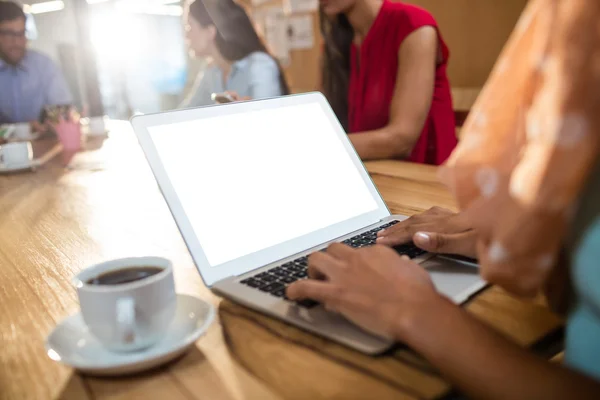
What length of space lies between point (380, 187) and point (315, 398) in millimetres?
735

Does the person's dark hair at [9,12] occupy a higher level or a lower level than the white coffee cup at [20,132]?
higher

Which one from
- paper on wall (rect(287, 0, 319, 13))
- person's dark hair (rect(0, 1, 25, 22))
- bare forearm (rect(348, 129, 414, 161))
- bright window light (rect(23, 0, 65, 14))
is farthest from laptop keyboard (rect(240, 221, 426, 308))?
bright window light (rect(23, 0, 65, 14))

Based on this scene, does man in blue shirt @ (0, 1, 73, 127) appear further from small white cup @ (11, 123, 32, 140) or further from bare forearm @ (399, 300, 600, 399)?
bare forearm @ (399, 300, 600, 399)

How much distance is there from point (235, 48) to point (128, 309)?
218 centimetres

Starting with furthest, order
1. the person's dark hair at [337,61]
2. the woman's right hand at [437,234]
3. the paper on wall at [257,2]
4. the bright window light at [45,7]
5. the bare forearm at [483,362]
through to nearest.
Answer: the bright window light at [45,7]
the paper on wall at [257,2]
the person's dark hair at [337,61]
the woman's right hand at [437,234]
the bare forearm at [483,362]

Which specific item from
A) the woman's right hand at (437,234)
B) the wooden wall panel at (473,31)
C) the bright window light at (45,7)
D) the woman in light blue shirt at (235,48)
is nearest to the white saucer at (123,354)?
the woman's right hand at (437,234)

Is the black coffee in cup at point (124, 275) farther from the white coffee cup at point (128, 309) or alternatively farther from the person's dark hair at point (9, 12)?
the person's dark hair at point (9, 12)

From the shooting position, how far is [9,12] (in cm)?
323

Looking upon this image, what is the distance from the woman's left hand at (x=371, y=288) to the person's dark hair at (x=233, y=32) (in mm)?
1984

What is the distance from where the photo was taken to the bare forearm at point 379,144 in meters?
1.40

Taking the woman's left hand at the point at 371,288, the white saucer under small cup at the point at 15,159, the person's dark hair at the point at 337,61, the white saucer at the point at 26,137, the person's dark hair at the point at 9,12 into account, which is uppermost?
the person's dark hair at the point at 9,12

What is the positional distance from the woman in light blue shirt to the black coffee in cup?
1.89m

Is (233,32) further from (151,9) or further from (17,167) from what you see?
(151,9)

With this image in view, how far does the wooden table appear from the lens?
1.41ft
